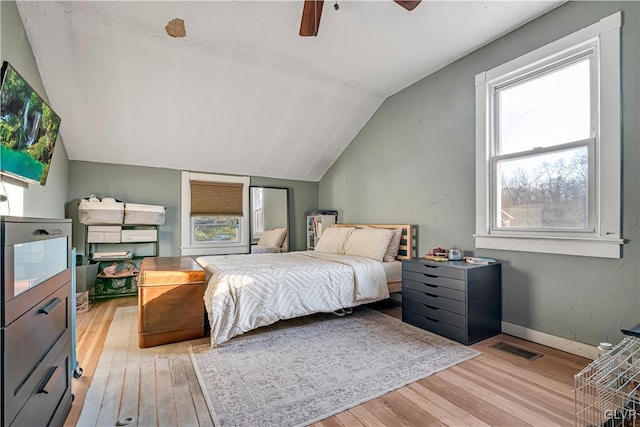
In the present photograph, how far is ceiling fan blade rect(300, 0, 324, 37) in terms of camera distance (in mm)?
1836

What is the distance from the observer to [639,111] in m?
1.94

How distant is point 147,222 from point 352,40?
3321mm

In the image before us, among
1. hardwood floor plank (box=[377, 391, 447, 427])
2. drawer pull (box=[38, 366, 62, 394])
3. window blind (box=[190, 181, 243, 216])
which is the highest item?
window blind (box=[190, 181, 243, 216])

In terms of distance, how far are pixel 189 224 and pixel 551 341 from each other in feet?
14.4

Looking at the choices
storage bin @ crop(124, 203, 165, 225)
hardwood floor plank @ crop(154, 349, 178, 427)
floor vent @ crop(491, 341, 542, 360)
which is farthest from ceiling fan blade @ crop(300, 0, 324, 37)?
storage bin @ crop(124, 203, 165, 225)

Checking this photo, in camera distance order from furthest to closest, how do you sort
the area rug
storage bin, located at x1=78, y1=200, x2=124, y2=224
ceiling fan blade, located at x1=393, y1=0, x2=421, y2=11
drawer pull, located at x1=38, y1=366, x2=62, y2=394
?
storage bin, located at x1=78, y1=200, x2=124, y2=224
ceiling fan blade, located at x1=393, y1=0, x2=421, y2=11
the area rug
drawer pull, located at x1=38, y1=366, x2=62, y2=394

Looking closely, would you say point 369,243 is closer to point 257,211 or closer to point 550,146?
point 550,146

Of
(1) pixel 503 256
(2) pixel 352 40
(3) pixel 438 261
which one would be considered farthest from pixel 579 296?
(2) pixel 352 40

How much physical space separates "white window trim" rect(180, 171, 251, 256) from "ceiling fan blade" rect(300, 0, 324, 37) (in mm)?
3128

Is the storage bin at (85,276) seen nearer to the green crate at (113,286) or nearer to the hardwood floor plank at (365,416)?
the green crate at (113,286)

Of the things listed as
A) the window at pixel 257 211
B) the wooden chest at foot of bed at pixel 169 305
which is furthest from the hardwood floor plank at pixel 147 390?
the window at pixel 257 211

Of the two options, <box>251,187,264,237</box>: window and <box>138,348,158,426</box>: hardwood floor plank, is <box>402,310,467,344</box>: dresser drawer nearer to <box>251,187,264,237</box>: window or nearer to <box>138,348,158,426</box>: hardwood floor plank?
<box>138,348,158,426</box>: hardwood floor plank

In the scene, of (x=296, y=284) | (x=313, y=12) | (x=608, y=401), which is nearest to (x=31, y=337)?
(x=296, y=284)

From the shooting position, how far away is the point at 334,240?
13.4 feet
